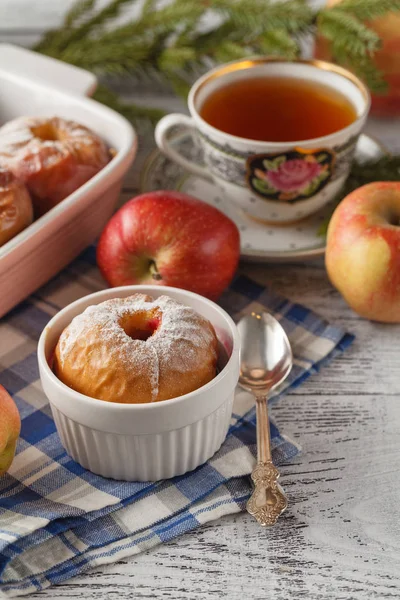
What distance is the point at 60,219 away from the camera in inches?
41.2

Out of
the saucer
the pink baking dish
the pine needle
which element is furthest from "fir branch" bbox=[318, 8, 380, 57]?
the pink baking dish

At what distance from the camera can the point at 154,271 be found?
1.08 meters

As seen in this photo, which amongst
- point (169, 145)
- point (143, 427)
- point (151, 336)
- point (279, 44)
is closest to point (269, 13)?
point (279, 44)

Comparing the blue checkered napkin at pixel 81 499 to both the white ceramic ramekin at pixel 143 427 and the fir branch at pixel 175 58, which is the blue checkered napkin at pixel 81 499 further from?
the fir branch at pixel 175 58

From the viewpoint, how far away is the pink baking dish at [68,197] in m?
1.03

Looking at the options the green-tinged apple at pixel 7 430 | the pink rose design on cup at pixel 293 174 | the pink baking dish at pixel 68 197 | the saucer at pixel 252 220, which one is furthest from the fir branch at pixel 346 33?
the green-tinged apple at pixel 7 430

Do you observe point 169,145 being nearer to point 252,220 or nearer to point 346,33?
point 252,220

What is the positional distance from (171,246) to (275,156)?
0.21 meters

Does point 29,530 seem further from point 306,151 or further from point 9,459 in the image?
point 306,151

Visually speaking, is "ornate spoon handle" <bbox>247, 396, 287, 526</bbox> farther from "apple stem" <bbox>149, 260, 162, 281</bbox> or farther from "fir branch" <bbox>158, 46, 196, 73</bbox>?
"fir branch" <bbox>158, 46, 196, 73</bbox>

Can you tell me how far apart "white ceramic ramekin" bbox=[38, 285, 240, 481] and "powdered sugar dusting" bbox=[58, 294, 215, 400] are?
1.1 inches

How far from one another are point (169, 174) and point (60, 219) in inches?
13.1

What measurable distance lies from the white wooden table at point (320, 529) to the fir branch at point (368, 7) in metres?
0.58

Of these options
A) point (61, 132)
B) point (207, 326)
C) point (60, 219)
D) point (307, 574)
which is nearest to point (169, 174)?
point (61, 132)
